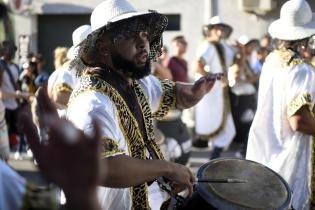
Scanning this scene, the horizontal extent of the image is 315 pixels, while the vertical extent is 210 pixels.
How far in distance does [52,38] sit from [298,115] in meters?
11.2

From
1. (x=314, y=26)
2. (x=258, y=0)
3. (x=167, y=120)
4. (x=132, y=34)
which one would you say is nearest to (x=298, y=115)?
(x=314, y=26)

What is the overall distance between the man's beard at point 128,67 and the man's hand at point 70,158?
1.27 metres

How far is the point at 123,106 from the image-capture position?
2398mm

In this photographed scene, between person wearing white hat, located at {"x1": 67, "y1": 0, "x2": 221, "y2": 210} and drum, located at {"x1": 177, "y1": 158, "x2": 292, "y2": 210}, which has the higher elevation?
person wearing white hat, located at {"x1": 67, "y1": 0, "x2": 221, "y2": 210}

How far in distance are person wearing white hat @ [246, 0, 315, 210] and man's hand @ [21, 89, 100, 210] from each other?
8.03 feet

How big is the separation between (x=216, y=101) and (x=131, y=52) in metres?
5.22

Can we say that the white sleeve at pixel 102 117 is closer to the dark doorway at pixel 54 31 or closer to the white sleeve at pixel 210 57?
the white sleeve at pixel 210 57

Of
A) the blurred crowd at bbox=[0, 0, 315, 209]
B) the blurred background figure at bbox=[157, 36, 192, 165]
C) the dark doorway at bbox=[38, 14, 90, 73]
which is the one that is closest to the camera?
the blurred background figure at bbox=[157, 36, 192, 165]

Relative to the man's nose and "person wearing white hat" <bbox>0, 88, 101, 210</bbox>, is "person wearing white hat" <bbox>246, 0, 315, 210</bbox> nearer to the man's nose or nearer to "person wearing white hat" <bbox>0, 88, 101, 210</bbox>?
the man's nose

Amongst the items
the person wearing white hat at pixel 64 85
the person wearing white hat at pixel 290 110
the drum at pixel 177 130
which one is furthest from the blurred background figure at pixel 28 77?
the person wearing white hat at pixel 290 110

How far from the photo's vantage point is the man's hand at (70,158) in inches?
42.5

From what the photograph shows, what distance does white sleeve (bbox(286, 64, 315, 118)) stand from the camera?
3.35 m

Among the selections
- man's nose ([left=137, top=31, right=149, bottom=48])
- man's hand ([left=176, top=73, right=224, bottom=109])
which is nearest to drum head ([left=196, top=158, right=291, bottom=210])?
man's hand ([left=176, top=73, right=224, bottom=109])

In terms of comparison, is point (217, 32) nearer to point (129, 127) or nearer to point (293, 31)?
point (293, 31)
